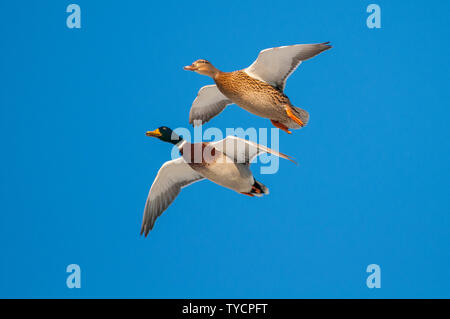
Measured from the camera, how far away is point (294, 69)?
836 centimetres

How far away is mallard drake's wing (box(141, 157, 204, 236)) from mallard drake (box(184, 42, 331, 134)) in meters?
0.98

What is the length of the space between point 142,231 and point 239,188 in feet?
4.20

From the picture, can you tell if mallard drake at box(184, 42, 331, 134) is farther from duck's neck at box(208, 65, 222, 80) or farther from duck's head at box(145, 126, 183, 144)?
duck's head at box(145, 126, 183, 144)

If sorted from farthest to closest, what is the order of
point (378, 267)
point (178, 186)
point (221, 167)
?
point (378, 267), point (178, 186), point (221, 167)

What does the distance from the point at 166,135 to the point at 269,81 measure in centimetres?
120

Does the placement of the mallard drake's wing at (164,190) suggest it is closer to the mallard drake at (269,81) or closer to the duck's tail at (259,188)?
the duck's tail at (259,188)

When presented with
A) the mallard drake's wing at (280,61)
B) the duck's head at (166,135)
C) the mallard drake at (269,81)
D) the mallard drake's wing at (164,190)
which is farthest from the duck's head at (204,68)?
the mallard drake's wing at (164,190)

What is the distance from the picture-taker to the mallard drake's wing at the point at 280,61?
26.8 ft

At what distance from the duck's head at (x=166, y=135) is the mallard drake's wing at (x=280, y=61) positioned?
1001mm

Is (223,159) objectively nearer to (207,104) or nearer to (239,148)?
(239,148)

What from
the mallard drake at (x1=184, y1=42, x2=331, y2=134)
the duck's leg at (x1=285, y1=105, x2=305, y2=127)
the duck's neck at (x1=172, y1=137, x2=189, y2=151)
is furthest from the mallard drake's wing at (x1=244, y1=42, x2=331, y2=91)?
the duck's neck at (x1=172, y1=137, x2=189, y2=151)

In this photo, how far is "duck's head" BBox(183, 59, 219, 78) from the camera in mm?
8500
